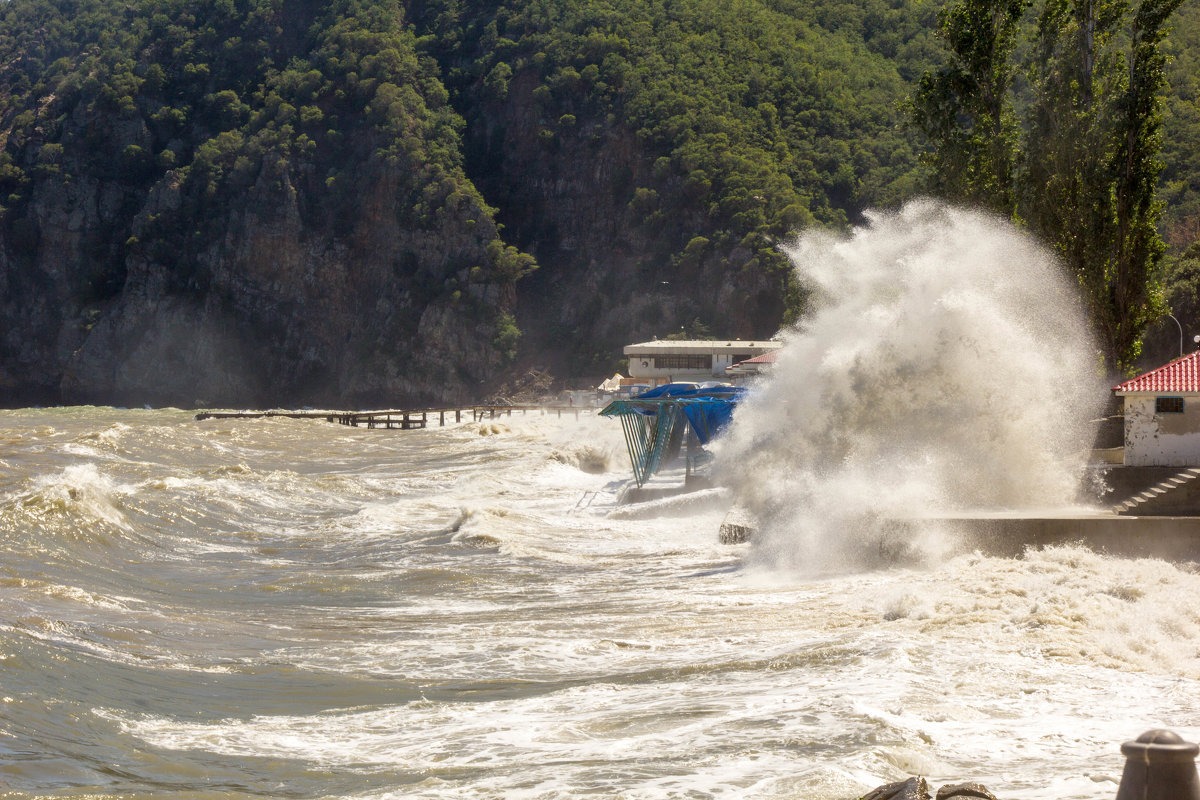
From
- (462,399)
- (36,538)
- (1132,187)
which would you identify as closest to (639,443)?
(1132,187)

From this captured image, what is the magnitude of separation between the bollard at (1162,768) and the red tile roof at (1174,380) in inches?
694

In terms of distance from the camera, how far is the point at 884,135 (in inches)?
4555

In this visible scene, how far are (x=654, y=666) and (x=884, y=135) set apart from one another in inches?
4367

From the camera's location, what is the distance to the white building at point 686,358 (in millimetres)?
77750

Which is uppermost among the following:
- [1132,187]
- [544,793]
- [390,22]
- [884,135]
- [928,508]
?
[390,22]

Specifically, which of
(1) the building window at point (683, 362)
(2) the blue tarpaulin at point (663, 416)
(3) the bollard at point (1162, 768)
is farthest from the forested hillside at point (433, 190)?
(3) the bollard at point (1162, 768)

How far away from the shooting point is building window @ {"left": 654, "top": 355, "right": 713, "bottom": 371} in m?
79.4

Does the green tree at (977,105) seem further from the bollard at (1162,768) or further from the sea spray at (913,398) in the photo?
the bollard at (1162,768)

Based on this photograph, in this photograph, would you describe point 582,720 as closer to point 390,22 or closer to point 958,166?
point 958,166

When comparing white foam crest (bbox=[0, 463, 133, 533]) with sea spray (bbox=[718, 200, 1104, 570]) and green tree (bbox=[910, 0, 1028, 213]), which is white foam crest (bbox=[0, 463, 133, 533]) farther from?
green tree (bbox=[910, 0, 1028, 213])

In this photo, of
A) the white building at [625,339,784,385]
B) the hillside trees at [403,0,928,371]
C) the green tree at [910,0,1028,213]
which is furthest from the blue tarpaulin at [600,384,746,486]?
the hillside trees at [403,0,928,371]

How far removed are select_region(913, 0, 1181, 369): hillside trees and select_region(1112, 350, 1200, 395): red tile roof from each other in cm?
802

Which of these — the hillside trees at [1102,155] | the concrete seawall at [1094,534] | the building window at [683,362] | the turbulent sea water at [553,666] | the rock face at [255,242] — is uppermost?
the rock face at [255,242]

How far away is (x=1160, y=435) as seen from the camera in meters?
20.9
